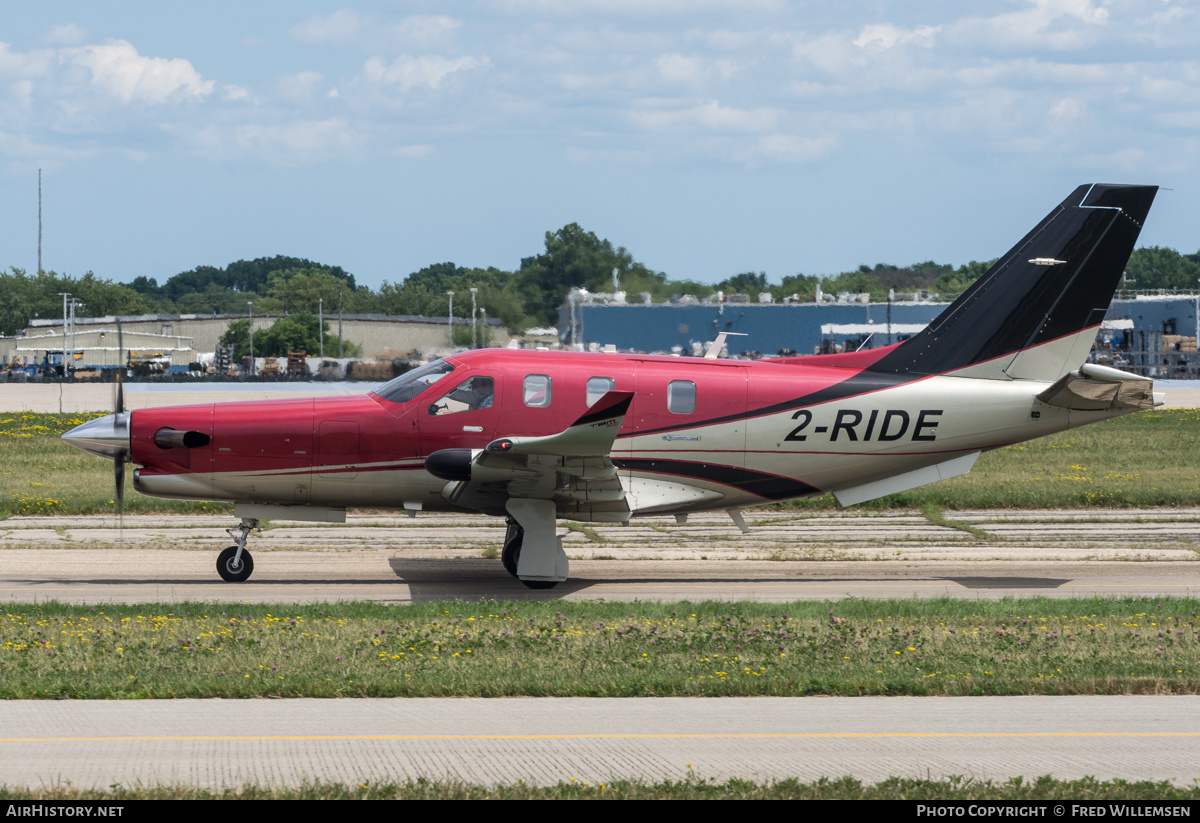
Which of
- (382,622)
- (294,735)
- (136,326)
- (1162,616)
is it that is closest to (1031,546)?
(1162,616)

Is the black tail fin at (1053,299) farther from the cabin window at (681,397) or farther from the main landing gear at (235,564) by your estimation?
the main landing gear at (235,564)

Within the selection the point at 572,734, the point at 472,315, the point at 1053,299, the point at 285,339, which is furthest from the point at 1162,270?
the point at 572,734

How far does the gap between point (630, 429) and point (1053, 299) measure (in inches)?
249

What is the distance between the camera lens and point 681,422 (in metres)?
16.6

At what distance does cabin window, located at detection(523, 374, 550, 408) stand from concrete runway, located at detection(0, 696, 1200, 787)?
686 centimetres

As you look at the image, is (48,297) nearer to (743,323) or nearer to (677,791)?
(743,323)

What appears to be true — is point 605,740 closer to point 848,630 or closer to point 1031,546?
point 848,630

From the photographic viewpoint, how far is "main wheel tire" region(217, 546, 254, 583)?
1636cm

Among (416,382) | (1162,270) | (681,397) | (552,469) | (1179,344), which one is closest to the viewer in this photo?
(552,469)

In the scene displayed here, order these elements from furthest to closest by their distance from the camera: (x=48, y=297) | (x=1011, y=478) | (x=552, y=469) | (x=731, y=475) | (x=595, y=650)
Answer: (x=48, y=297), (x=1011, y=478), (x=731, y=475), (x=552, y=469), (x=595, y=650)

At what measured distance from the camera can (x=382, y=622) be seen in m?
12.9

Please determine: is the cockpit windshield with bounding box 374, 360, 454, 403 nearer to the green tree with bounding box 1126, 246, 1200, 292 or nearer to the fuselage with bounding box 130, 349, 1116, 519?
the fuselage with bounding box 130, 349, 1116, 519

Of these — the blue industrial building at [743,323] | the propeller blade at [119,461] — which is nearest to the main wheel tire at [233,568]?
the propeller blade at [119,461]

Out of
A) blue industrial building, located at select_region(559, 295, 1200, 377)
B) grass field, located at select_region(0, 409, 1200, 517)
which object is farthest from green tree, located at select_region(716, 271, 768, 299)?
grass field, located at select_region(0, 409, 1200, 517)
